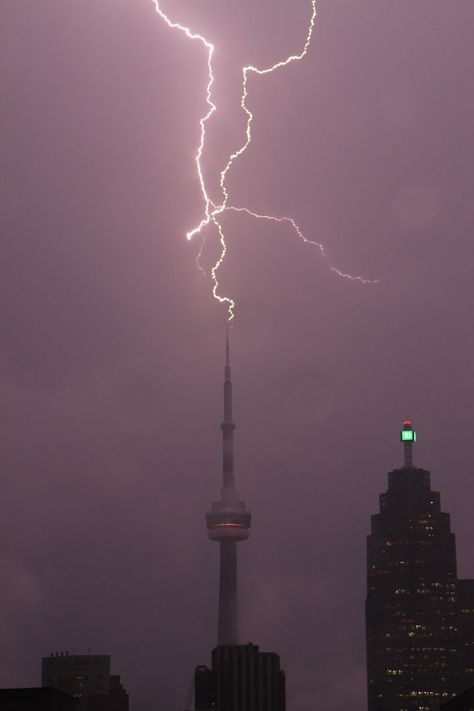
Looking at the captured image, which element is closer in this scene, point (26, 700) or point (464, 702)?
point (464, 702)

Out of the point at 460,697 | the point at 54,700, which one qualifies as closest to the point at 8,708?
the point at 54,700

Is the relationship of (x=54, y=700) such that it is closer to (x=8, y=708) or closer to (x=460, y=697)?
(x=8, y=708)

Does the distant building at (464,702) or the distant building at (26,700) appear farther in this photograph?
the distant building at (26,700)

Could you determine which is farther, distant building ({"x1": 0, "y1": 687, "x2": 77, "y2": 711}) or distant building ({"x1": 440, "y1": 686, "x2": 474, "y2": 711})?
distant building ({"x1": 0, "y1": 687, "x2": 77, "y2": 711})

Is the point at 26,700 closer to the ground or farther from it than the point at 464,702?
farther from it
